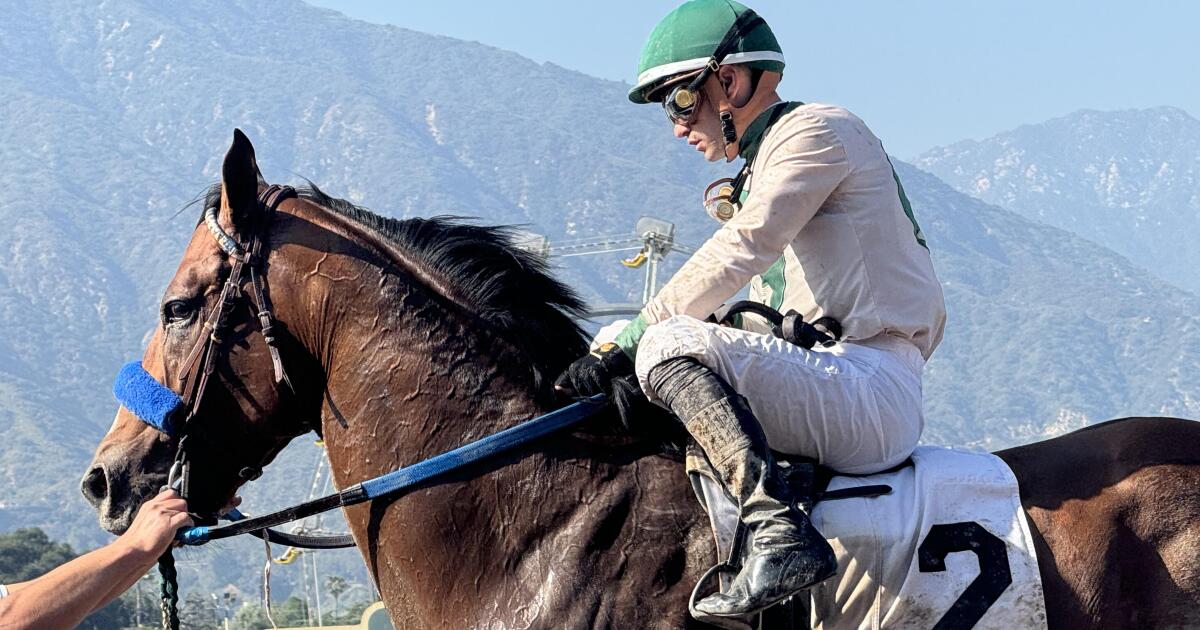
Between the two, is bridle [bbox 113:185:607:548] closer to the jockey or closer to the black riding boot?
the jockey

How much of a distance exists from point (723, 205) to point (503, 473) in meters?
1.32

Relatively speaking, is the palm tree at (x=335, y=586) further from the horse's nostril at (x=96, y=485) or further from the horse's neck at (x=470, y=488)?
the horse's neck at (x=470, y=488)

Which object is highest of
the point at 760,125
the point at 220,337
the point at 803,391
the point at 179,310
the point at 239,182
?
the point at 239,182

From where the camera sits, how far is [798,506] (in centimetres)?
421

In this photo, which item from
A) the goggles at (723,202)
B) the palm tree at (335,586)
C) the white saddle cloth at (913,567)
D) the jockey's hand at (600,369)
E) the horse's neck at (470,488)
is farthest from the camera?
the palm tree at (335,586)

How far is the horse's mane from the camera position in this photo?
4840mm

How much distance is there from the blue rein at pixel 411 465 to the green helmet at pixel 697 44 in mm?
1285

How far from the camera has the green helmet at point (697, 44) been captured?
4949mm

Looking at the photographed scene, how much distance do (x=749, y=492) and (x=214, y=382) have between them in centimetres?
202

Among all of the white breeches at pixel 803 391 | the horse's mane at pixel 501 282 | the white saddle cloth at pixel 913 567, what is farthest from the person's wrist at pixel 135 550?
the white saddle cloth at pixel 913 567

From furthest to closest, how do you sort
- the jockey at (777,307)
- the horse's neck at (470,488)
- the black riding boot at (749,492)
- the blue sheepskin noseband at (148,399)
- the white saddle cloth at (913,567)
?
the blue sheepskin noseband at (148,399) < the horse's neck at (470,488) < the white saddle cloth at (913,567) < the jockey at (777,307) < the black riding boot at (749,492)

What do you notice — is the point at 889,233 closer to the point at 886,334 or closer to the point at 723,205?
the point at 886,334

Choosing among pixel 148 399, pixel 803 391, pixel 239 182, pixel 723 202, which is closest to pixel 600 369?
pixel 803 391

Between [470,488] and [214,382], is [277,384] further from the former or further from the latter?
[470,488]
